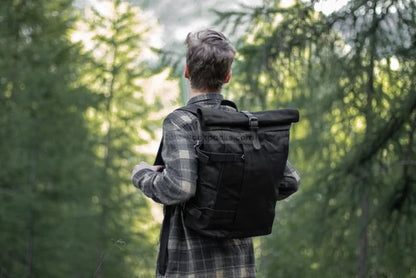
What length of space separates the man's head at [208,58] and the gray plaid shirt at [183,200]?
6.9 inches

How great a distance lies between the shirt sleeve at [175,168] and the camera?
5.68 feet

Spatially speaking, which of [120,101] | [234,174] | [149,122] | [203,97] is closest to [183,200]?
[234,174]

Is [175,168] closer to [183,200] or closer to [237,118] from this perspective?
[183,200]

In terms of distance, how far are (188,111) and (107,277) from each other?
6.65 meters

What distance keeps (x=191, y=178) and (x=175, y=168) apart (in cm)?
7

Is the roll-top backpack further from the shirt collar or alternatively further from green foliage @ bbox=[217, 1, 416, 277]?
green foliage @ bbox=[217, 1, 416, 277]

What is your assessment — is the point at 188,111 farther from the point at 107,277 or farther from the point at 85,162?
the point at 107,277

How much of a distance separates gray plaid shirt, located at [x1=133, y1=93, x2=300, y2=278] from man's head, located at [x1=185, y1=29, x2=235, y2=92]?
0.18 metres

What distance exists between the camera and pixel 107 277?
7.87m

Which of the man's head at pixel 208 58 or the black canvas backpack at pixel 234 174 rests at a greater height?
the man's head at pixel 208 58

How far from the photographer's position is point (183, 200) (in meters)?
1.74

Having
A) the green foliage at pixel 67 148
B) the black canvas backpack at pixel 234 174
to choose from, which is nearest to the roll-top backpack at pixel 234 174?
the black canvas backpack at pixel 234 174

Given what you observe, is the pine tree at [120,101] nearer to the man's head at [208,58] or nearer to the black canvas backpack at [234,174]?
the man's head at [208,58]

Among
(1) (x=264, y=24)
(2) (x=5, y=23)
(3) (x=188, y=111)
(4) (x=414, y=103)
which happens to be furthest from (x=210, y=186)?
(2) (x=5, y=23)
